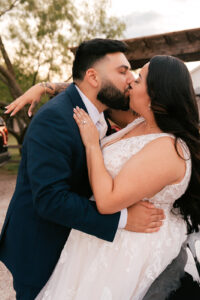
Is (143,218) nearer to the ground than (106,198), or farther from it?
nearer to the ground

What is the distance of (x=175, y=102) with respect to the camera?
1637 millimetres

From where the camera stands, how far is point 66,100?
1.76 metres

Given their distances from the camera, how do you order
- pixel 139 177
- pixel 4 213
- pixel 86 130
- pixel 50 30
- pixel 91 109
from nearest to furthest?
pixel 139 177, pixel 86 130, pixel 91 109, pixel 4 213, pixel 50 30

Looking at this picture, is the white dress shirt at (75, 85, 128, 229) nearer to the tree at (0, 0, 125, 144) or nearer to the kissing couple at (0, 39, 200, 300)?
the kissing couple at (0, 39, 200, 300)

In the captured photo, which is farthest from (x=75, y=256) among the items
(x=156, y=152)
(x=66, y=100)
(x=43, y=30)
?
(x=43, y=30)

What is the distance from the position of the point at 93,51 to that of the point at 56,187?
1180mm

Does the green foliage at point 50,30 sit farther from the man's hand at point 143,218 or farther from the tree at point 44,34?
the man's hand at point 143,218

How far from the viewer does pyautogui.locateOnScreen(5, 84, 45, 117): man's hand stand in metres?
2.20

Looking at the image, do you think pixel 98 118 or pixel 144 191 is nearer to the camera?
pixel 144 191

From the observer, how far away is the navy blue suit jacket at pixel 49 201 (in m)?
1.47

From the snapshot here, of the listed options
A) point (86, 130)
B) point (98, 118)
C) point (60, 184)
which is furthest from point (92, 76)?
point (60, 184)

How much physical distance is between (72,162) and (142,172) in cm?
47

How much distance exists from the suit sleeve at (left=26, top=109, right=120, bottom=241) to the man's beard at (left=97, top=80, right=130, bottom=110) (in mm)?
607

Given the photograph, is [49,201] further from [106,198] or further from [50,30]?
[50,30]
